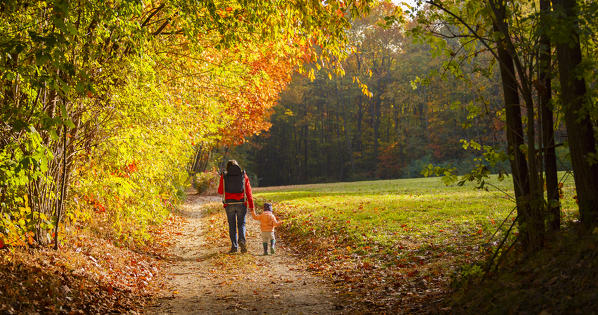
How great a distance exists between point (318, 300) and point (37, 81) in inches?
171

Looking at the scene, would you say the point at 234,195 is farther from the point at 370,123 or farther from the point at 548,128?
the point at 370,123

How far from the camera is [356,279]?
24.9 feet

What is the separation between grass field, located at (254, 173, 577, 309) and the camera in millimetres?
7254

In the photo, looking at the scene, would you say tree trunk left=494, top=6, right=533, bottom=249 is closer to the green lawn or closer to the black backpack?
the green lawn

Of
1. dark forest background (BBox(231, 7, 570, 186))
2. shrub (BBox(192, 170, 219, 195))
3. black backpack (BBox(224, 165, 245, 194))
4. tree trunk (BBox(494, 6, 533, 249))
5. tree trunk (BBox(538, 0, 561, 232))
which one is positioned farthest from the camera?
dark forest background (BBox(231, 7, 570, 186))

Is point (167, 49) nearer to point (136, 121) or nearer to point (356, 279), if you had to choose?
point (136, 121)

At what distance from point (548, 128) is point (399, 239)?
5.61 m

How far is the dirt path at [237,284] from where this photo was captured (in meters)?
6.33

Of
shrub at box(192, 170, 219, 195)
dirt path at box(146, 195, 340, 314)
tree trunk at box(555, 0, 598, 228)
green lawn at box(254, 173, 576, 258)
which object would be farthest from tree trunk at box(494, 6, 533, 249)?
shrub at box(192, 170, 219, 195)

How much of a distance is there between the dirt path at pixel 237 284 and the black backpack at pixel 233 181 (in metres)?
1.40

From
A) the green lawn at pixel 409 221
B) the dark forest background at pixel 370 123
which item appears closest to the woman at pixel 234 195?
the green lawn at pixel 409 221

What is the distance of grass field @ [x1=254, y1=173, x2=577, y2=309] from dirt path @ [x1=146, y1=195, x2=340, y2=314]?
59 centimetres

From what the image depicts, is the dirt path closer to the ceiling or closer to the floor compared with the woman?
closer to the floor

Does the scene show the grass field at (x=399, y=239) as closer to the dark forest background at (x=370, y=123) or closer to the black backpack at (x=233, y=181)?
the black backpack at (x=233, y=181)
